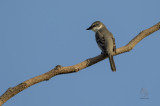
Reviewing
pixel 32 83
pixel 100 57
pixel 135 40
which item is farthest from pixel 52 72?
pixel 135 40

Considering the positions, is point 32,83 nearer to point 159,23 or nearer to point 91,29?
point 159,23

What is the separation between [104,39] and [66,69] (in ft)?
10.5

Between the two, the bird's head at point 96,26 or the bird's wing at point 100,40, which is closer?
A: the bird's wing at point 100,40

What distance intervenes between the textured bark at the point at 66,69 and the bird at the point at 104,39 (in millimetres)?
491

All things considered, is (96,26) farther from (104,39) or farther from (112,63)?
(112,63)

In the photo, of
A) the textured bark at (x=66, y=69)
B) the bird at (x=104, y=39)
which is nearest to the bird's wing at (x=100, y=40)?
the bird at (x=104, y=39)

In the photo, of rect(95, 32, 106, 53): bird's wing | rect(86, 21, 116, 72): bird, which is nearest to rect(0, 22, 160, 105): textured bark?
rect(86, 21, 116, 72): bird

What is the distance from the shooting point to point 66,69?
240 inches

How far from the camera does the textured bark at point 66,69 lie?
5.40 metres

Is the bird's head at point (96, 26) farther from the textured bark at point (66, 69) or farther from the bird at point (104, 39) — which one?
the textured bark at point (66, 69)

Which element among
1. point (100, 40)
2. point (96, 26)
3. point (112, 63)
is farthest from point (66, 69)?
point (96, 26)

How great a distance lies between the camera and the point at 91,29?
9.93 m

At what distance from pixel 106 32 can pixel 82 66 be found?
3.26 metres

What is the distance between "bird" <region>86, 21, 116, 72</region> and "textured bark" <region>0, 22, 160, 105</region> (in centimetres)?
49
